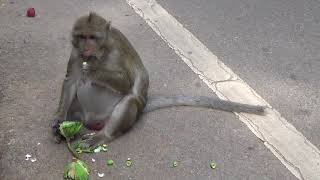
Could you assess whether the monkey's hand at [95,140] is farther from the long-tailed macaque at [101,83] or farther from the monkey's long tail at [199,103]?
the monkey's long tail at [199,103]

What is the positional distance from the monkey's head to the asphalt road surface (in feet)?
2.30

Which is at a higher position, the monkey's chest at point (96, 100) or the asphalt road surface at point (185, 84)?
the monkey's chest at point (96, 100)

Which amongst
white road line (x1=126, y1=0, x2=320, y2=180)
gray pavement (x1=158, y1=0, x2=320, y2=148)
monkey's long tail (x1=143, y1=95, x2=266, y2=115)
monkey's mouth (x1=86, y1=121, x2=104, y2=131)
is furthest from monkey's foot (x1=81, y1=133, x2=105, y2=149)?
gray pavement (x1=158, y1=0, x2=320, y2=148)

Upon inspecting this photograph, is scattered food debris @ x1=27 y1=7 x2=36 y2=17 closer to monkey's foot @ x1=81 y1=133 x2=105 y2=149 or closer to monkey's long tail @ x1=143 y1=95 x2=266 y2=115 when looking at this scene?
monkey's long tail @ x1=143 y1=95 x2=266 y2=115

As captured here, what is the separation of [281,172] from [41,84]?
211cm

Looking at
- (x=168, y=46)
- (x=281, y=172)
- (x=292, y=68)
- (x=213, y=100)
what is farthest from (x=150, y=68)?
(x=281, y=172)

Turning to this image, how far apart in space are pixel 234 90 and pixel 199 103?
44cm

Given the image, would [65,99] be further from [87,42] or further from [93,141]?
[87,42]

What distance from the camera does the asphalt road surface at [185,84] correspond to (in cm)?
380

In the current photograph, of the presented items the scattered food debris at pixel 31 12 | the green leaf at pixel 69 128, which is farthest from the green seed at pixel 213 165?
the scattered food debris at pixel 31 12

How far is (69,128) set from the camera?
3.85 metres

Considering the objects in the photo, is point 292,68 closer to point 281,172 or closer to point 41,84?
point 281,172

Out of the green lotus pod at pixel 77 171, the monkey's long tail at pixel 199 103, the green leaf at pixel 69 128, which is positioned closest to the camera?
the green lotus pod at pixel 77 171

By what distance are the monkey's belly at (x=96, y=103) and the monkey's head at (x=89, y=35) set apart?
0.33m
